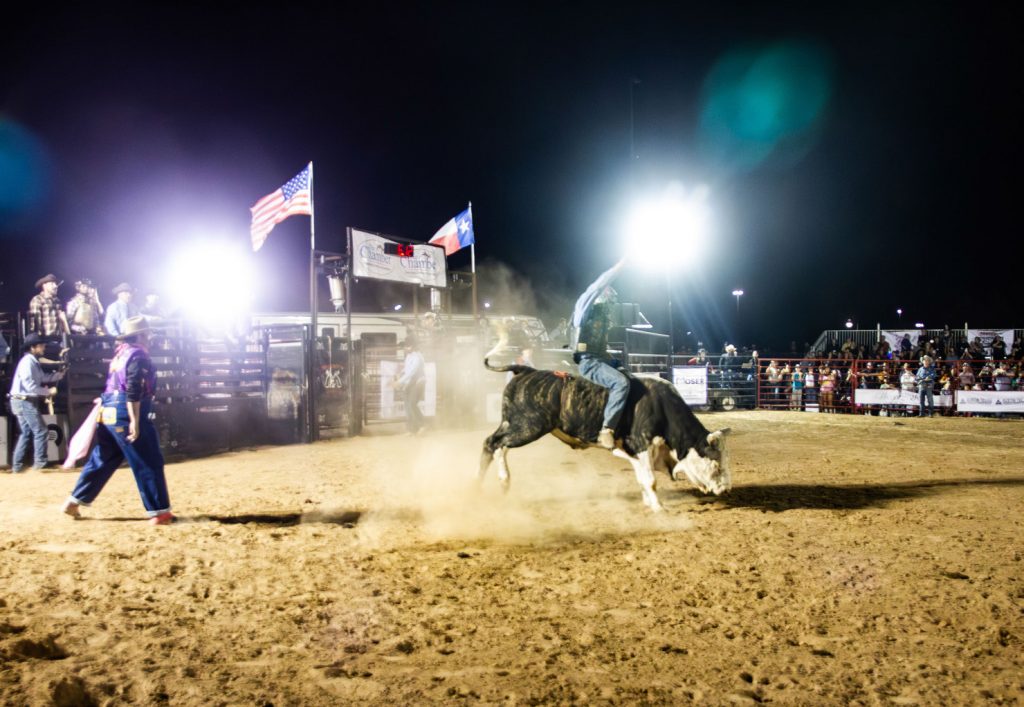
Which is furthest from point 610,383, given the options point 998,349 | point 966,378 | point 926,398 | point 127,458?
point 998,349

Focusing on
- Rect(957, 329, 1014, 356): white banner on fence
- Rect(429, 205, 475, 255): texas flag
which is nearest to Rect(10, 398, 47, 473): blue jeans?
Rect(429, 205, 475, 255): texas flag

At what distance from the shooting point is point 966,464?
9.83 meters

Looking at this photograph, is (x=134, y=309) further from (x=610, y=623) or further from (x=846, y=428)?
(x=846, y=428)

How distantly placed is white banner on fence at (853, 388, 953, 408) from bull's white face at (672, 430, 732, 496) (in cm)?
1575

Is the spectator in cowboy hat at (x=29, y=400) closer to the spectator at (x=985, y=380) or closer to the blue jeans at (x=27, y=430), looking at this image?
the blue jeans at (x=27, y=430)

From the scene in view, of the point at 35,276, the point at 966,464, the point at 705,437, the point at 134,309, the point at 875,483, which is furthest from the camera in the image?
the point at 35,276

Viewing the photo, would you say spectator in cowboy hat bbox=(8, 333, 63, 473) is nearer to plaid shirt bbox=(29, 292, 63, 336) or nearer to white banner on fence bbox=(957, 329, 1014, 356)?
plaid shirt bbox=(29, 292, 63, 336)

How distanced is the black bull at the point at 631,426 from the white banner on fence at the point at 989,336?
68.0ft

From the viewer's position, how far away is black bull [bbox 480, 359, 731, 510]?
263 inches

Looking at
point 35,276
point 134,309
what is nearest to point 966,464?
point 134,309

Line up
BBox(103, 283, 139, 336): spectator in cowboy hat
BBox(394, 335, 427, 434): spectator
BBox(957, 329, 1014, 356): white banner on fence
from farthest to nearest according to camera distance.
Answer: BBox(957, 329, 1014, 356): white banner on fence < BBox(394, 335, 427, 434): spectator < BBox(103, 283, 139, 336): spectator in cowboy hat

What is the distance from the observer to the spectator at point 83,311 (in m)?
10.7

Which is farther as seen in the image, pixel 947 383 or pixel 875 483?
pixel 947 383

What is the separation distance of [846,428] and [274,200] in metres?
14.2
